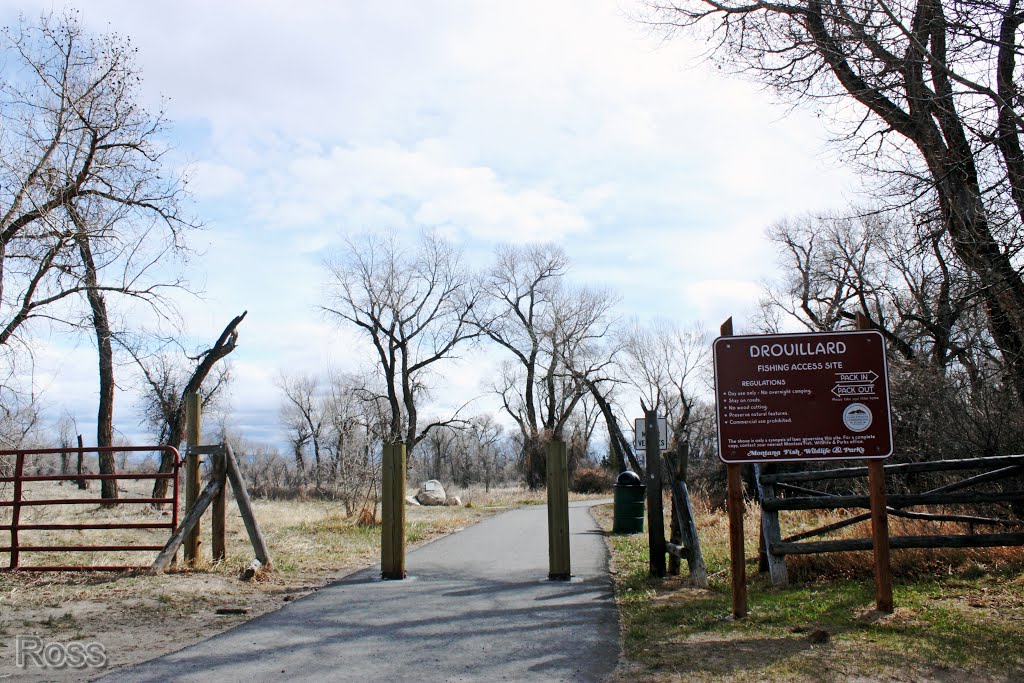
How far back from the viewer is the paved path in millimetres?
5629

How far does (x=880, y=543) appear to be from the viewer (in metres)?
7.25

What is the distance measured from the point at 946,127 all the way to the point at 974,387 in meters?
7.52

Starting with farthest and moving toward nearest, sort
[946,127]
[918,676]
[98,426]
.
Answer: [98,426] → [946,127] → [918,676]

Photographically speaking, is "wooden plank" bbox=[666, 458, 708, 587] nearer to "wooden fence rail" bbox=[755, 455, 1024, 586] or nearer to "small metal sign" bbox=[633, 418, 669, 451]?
"wooden fence rail" bbox=[755, 455, 1024, 586]

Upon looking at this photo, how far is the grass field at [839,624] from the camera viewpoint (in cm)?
551

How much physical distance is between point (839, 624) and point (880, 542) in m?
0.93

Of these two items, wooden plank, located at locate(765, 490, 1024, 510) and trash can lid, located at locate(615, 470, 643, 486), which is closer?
wooden plank, located at locate(765, 490, 1024, 510)

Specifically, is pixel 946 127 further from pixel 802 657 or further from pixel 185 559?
pixel 185 559

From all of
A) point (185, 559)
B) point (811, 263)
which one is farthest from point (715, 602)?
point (811, 263)

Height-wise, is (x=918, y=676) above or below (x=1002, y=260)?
below

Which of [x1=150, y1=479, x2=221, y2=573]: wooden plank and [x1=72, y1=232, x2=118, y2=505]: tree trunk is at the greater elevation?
[x1=72, y1=232, x2=118, y2=505]: tree trunk

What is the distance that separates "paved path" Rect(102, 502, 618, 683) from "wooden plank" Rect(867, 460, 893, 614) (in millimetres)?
2451

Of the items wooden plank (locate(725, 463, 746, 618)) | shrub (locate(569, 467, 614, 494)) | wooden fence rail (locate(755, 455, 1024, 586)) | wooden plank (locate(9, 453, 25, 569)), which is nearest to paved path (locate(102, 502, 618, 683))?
wooden plank (locate(725, 463, 746, 618))

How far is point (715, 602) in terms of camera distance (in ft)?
26.8
